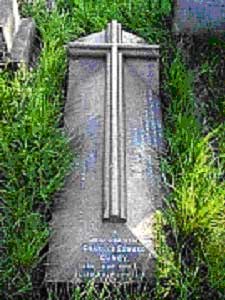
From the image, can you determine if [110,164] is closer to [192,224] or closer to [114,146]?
[114,146]

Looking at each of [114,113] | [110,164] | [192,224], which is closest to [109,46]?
[114,113]

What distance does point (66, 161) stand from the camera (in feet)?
11.3

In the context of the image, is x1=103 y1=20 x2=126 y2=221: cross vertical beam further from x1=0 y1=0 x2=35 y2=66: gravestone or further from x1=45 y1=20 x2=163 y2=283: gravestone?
x1=0 y1=0 x2=35 y2=66: gravestone

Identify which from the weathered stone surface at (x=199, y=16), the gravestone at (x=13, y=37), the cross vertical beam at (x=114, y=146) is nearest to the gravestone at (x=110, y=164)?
the cross vertical beam at (x=114, y=146)

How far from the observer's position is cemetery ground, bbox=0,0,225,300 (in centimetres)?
304

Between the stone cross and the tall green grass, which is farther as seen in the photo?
the stone cross

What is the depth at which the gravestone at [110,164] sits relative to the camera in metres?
3.01

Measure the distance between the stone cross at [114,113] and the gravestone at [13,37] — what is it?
31 cm

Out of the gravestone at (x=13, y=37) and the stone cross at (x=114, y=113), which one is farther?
the gravestone at (x=13, y=37)

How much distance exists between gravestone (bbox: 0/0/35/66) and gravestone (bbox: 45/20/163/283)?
296 millimetres

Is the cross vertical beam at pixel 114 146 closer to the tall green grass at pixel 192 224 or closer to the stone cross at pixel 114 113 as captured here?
the stone cross at pixel 114 113

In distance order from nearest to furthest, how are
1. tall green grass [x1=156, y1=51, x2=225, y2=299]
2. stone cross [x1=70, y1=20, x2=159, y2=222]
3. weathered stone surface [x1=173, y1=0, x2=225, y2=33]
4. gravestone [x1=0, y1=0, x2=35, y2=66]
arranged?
tall green grass [x1=156, y1=51, x2=225, y2=299]
stone cross [x1=70, y1=20, x2=159, y2=222]
gravestone [x1=0, y1=0, x2=35, y2=66]
weathered stone surface [x1=173, y1=0, x2=225, y2=33]

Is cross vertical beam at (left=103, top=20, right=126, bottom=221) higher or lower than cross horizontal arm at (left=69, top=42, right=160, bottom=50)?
lower

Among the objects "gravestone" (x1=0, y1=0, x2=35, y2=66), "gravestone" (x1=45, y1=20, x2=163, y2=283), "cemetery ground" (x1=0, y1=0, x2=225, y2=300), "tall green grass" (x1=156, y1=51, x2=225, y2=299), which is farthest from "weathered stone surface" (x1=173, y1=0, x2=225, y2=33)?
"tall green grass" (x1=156, y1=51, x2=225, y2=299)
